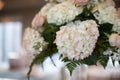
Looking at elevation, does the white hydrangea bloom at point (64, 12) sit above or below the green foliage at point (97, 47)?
above

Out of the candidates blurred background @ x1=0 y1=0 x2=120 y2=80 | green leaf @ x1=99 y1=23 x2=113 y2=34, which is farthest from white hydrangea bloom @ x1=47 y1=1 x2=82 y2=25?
blurred background @ x1=0 y1=0 x2=120 y2=80

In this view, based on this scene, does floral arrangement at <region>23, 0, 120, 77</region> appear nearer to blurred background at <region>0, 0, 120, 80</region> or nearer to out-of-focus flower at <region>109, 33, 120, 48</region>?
out-of-focus flower at <region>109, 33, 120, 48</region>

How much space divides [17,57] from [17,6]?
3.65ft

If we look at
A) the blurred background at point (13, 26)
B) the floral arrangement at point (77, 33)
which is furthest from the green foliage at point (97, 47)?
the blurred background at point (13, 26)

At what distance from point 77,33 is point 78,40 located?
3cm

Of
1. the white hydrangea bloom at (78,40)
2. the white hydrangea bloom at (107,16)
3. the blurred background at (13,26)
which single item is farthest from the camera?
the blurred background at (13,26)

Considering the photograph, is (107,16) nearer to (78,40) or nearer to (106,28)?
(106,28)

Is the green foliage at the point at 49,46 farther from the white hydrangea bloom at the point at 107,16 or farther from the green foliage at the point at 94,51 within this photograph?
the white hydrangea bloom at the point at 107,16

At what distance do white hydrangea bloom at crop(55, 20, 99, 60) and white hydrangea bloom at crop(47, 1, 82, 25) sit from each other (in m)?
0.07

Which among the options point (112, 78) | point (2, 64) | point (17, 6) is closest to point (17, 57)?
point (2, 64)

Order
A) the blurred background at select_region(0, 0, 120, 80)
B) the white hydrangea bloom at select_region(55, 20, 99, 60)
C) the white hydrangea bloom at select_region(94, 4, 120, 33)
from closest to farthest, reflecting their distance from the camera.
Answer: the white hydrangea bloom at select_region(55, 20, 99, 60) < the white hydrangea bloom at select_region(94, 4, 120, 33) < the blurred background at select_region(0, 0, 120, 80)

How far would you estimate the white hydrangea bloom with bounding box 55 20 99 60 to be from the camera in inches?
34.9

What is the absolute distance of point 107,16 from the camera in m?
0.99

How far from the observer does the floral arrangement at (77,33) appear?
2.94ft
